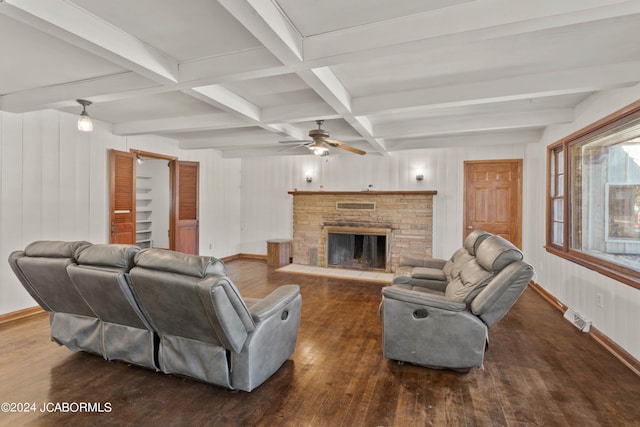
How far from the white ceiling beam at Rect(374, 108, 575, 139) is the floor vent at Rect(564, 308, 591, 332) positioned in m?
2.28

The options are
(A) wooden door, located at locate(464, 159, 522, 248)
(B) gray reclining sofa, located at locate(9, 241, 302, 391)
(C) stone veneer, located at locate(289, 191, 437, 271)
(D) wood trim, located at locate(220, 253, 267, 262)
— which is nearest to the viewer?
(B) gray reclining sofa, located at locate(9, 241, 302, 391)

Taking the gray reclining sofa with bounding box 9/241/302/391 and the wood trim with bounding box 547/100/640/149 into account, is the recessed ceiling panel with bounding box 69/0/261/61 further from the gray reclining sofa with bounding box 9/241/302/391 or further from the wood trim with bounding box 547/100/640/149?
the wood trim with bounding box 547/100/640/149

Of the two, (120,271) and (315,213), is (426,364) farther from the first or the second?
(315,213)

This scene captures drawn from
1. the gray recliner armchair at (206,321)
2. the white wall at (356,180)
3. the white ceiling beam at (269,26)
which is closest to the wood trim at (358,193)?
the white wall at (356,180)

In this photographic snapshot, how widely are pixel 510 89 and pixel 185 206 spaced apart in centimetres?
575

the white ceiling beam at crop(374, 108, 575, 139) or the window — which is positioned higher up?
the white ceiling beam at crop(374, 108, 575, 139)

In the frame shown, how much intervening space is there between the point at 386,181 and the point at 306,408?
5.10m

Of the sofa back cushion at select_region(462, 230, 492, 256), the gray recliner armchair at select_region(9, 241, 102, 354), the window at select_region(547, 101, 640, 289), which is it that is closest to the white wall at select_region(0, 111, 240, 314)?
the gray recliner armchair at select_region(9, 241, 102, 354)

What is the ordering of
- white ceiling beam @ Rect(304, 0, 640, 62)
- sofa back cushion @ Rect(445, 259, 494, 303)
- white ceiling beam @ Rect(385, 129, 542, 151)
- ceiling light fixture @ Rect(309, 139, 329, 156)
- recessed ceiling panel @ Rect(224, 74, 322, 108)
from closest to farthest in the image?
white ceiling beam @ Rect(304, 0, 640, 62) < sofa back cushion @ Rect(445, 259, 494, 303) < recessed ceiling panel @ Rect(224, 74, 322, 108) < ceiling light fixture @ Rect(309, 139, 329, 156) < white ceiling beam @ Rect(385, 129, 542, 151)

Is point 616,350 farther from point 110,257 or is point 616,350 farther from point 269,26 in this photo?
Answer: point 110,257

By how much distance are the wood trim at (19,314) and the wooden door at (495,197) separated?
6715 mm

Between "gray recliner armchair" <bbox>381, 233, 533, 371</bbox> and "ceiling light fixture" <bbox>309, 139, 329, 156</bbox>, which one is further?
"ceiling light fixture" <bbox>309, 139, 329, 156</bbox>

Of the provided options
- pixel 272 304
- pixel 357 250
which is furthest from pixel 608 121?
pixel 357 250

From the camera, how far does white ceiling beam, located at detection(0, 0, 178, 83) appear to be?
5.91 ft
